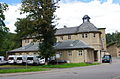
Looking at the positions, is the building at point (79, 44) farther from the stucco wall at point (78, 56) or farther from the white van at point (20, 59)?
the white van at point (20, 59)

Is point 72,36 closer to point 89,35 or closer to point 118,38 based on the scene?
point 89,35

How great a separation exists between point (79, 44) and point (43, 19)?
53.3 feet

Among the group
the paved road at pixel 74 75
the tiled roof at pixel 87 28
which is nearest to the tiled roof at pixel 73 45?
the tiled roof at pixel 87 28

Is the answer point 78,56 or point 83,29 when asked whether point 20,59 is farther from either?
point 83,29

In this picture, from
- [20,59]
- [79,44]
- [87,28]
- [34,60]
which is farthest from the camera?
[87,28]

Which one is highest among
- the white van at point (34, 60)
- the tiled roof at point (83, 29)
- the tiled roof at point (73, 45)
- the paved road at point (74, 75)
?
the tiled roof at point (83, 29)

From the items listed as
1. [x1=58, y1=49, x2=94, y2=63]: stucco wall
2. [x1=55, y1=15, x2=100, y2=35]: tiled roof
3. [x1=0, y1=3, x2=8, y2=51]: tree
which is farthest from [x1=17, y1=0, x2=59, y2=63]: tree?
[x1=55, y1=15, x2=100, y2=35]: tiled roof

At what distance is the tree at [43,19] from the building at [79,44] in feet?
28.3

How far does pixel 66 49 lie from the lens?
53.6m

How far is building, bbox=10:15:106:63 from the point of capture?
5206 cm

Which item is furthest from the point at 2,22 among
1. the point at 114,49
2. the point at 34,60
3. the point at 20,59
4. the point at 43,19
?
the point at 114,49

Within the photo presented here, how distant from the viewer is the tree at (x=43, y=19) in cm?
4075

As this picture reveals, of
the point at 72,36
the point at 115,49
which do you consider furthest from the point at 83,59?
the point at 115,49

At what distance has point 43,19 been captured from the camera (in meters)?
40.6
